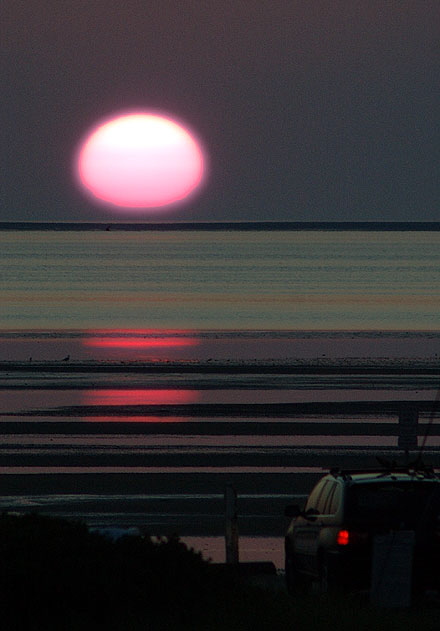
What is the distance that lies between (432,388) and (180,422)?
440 inches

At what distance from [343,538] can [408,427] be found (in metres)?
14.0

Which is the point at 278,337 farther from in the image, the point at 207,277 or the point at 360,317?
the point at 207,277

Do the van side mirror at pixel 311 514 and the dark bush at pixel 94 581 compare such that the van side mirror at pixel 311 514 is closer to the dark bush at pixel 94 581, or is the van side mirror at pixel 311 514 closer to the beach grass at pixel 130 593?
the beach grass at pixel 130 593

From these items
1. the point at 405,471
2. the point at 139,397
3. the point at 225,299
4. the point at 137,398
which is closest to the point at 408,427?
the point at 137,398

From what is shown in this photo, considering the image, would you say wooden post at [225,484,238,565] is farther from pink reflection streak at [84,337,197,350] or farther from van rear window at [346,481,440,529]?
pink reflection streak at [84,337,197,350]

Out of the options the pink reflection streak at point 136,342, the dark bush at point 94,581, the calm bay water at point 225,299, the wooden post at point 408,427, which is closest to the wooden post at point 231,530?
the dark bush at point 94,581

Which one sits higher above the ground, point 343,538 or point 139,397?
point 139,397

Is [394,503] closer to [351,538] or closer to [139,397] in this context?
[351,538]

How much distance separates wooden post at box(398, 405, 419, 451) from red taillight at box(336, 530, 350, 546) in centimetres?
1381

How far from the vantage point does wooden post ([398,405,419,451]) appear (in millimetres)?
27922

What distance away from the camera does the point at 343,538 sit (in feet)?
46.4

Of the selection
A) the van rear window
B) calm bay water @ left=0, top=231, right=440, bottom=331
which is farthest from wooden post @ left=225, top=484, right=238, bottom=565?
calm bay water @ left=0, top=231, right=440, bottom=331

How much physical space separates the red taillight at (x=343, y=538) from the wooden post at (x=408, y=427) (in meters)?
13.8

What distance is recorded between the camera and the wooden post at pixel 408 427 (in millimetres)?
27922
